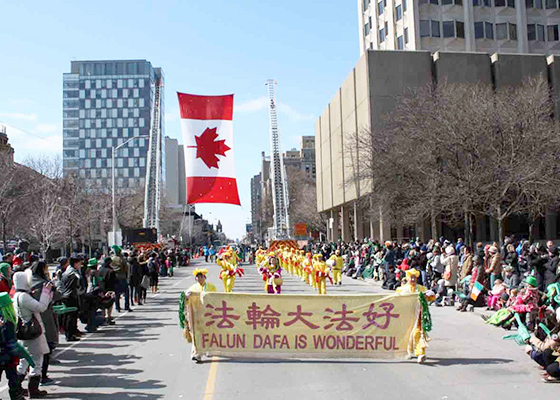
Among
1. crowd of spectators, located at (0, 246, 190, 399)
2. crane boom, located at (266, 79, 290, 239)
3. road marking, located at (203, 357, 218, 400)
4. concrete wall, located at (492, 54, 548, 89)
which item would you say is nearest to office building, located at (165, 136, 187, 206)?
crane boom, located at (266, 79, 290, 239)

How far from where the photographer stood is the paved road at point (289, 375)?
7262 millimetres

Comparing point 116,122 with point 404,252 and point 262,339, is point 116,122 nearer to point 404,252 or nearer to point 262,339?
point 404,252

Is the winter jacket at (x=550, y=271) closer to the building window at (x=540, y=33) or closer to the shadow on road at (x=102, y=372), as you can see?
the shadow on road at (x=102, y=372)

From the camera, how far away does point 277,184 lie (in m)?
52.2

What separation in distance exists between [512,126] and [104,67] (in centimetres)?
15915

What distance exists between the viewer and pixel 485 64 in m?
44.5

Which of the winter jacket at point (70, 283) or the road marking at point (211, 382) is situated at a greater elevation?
the winter jacket at point (70, 283)

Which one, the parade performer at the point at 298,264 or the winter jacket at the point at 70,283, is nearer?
the winter jacket at the point at 70,283

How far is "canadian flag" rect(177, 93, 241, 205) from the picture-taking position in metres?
Result: 23.6

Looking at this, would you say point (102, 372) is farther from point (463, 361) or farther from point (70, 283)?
point (463, 361)

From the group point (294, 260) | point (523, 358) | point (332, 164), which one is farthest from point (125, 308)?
point (332, 164)

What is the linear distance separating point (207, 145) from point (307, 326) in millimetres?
15500

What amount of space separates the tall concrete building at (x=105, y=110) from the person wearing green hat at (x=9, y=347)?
164 meters

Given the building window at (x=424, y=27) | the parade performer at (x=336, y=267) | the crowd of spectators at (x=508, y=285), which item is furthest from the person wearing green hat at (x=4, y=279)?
the building window at (x=424, y=27)
